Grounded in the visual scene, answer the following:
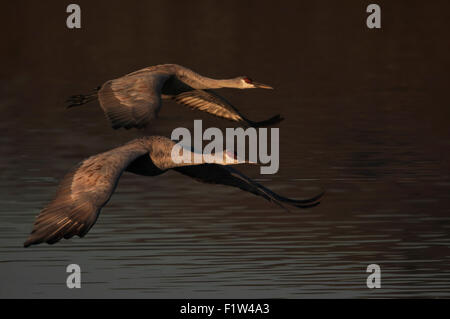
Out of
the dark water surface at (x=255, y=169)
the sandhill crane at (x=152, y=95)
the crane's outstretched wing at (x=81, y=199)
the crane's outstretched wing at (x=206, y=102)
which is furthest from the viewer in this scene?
the crane's outstretched wing at (x=206, y=102)

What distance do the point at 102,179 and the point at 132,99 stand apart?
2.34 m

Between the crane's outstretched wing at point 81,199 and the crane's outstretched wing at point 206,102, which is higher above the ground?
the crane's outstretched wing at point 206,102

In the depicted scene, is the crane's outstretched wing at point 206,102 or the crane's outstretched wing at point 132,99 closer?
the crane's outstretched wing at point 132,99

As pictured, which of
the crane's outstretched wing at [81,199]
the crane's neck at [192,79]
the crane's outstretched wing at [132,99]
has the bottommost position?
the crane's outstretched wing at [81,199]

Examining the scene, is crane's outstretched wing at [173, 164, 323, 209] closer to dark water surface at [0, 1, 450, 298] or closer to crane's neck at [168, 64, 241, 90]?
dark water surface at [0, 1, 450, 298]

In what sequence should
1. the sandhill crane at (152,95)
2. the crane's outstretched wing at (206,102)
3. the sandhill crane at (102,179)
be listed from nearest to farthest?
1. the sandhill crane at (102,179)
2. the sandhill crane at (152,95)
3. the crane's outstretched wing at (206,102)

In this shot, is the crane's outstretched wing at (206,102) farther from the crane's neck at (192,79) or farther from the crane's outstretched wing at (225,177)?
the crane's outstretched wing at (225,177)

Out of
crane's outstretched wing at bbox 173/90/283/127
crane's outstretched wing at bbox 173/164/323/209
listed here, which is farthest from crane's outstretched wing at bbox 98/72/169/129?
crane's outstretched wing at bbox 173/90/283/127

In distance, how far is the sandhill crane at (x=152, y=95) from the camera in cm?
2047

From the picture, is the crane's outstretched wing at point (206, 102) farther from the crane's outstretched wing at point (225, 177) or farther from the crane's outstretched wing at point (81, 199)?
the crane's outstretched wing at point (81, 199)

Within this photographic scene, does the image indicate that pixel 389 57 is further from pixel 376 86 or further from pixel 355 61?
pixel 376 86

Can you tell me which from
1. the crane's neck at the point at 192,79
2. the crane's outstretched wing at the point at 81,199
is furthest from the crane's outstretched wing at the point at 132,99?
the crane's neck at the point at 192,79

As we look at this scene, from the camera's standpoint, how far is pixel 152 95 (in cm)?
2103

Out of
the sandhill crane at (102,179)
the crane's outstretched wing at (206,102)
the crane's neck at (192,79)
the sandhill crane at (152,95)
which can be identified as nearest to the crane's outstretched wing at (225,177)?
the sandhill crane at (102,179)
